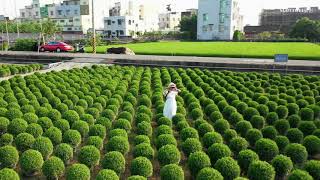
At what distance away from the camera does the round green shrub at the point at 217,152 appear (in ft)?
26.2

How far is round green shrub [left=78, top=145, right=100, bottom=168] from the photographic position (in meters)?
7.82

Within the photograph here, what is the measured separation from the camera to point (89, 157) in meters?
7.83

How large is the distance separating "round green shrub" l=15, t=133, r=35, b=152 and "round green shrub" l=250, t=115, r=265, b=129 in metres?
6.11

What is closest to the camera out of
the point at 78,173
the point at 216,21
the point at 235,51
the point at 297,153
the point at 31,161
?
the point at 78,173

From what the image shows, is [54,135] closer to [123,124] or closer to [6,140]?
[6,140]

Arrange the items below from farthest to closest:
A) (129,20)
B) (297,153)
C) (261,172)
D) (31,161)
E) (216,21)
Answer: (129,20) → (216,21) → (297,153) → (31,161) → (261,172)

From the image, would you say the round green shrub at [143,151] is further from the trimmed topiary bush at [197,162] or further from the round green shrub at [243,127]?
the round green shrub at [243,127]

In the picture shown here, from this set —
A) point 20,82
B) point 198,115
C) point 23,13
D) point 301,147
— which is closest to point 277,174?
point 301,147

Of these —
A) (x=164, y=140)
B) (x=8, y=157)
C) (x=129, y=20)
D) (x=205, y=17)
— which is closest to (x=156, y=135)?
(x=164, y=140)

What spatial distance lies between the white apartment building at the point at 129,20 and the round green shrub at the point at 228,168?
244ft

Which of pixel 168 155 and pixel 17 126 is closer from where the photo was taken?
pixel 168 155

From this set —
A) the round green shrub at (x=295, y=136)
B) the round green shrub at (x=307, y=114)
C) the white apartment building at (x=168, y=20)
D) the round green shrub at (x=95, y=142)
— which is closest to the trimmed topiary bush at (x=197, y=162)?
the round green shrub at (x=95, y=142)

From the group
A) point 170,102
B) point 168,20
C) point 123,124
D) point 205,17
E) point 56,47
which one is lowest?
point 123,124

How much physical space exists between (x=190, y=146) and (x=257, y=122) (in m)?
3.29
